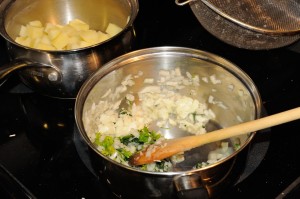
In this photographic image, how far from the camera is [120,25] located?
1.20 metres

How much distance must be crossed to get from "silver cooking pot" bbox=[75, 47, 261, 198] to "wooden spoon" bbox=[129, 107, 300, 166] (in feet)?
0.12

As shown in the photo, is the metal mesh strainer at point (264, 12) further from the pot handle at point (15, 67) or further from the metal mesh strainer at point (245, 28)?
the pot handle at point (15, 67)

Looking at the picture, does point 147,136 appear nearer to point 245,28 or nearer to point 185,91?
point 185,91

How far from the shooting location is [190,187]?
0.71 m

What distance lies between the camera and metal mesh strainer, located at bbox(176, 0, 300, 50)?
1.02m

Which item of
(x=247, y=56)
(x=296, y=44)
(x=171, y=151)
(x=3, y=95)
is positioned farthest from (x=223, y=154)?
(x=3, y=95)

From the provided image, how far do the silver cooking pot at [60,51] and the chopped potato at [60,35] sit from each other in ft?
0.09

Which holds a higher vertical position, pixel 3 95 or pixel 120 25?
pixel 120 25

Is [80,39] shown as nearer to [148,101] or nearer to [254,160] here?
[148,101]

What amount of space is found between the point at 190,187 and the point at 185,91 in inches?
16.0

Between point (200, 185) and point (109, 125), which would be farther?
point (109, 125)

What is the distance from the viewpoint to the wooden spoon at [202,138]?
0.70 m

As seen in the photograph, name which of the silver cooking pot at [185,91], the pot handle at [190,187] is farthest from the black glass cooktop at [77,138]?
the pot handle at [190,187]

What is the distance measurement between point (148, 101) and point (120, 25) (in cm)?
28
